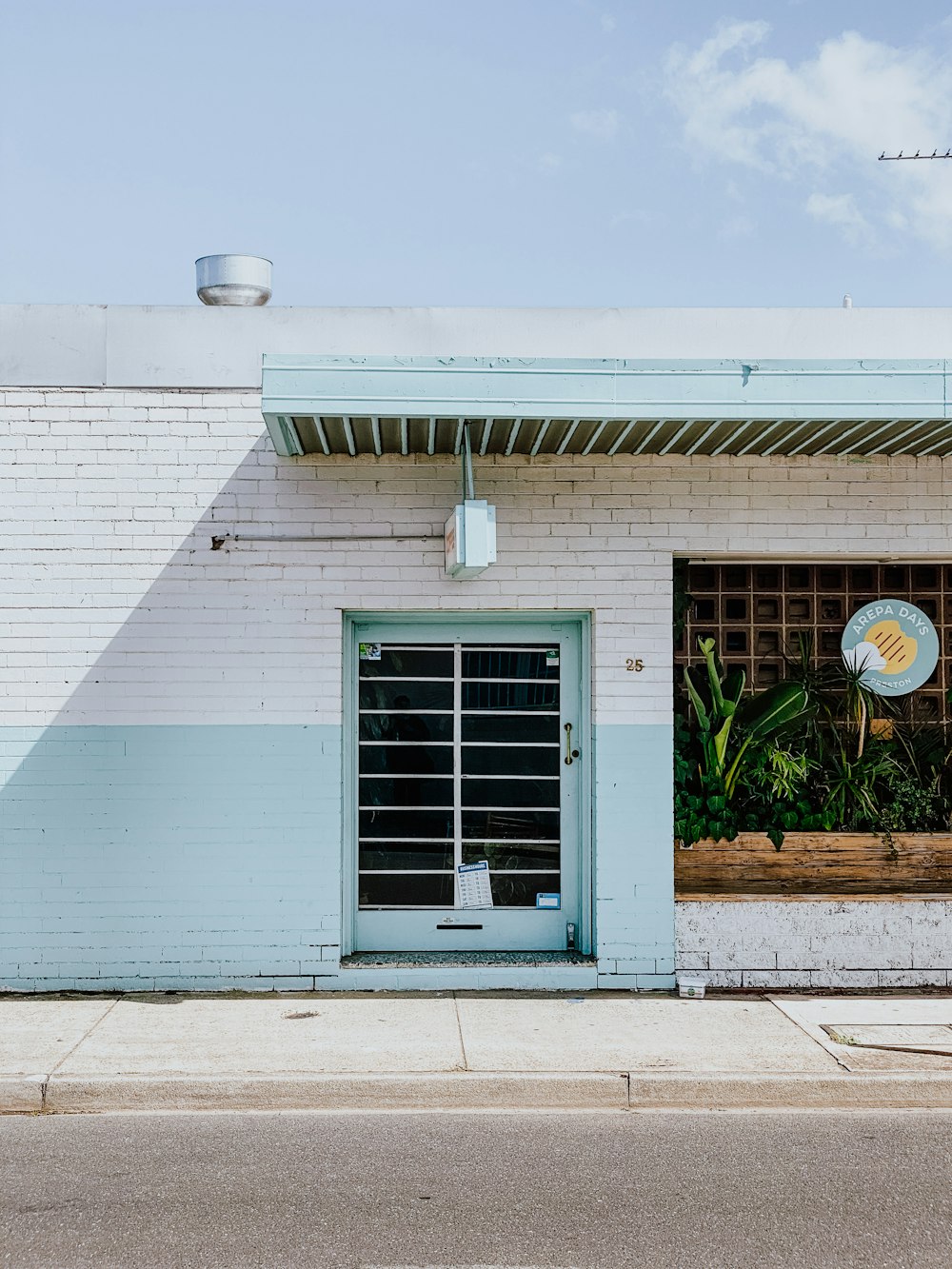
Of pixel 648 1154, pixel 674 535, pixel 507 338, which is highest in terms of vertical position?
pixel 507 338

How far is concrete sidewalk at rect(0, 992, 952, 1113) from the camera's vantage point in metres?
6.41

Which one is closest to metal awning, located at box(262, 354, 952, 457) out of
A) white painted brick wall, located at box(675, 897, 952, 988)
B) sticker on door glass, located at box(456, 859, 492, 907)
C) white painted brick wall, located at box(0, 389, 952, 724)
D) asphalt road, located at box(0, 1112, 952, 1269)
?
white painted brick wall, located at box(0, 389, 952, 724)

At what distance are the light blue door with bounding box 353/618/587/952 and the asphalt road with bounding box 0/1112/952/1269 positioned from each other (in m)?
2.37

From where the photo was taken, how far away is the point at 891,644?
9172 mm

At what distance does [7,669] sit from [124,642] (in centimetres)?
76

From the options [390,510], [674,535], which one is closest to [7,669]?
[390,510]

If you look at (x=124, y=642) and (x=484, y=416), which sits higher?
(x=484, y=416)

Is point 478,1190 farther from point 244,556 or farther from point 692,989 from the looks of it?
point 244,556

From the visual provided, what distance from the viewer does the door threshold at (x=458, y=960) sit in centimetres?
820

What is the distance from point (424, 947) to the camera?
8.56 metres

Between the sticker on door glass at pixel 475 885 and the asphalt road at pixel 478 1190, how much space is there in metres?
2.35

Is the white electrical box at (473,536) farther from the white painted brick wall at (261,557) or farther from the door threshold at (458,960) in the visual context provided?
the door threshold at (458,960)

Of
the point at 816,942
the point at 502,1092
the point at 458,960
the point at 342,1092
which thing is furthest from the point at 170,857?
the point at 816,942

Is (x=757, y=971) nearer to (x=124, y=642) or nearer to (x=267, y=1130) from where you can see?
(x=267, y=1130)
